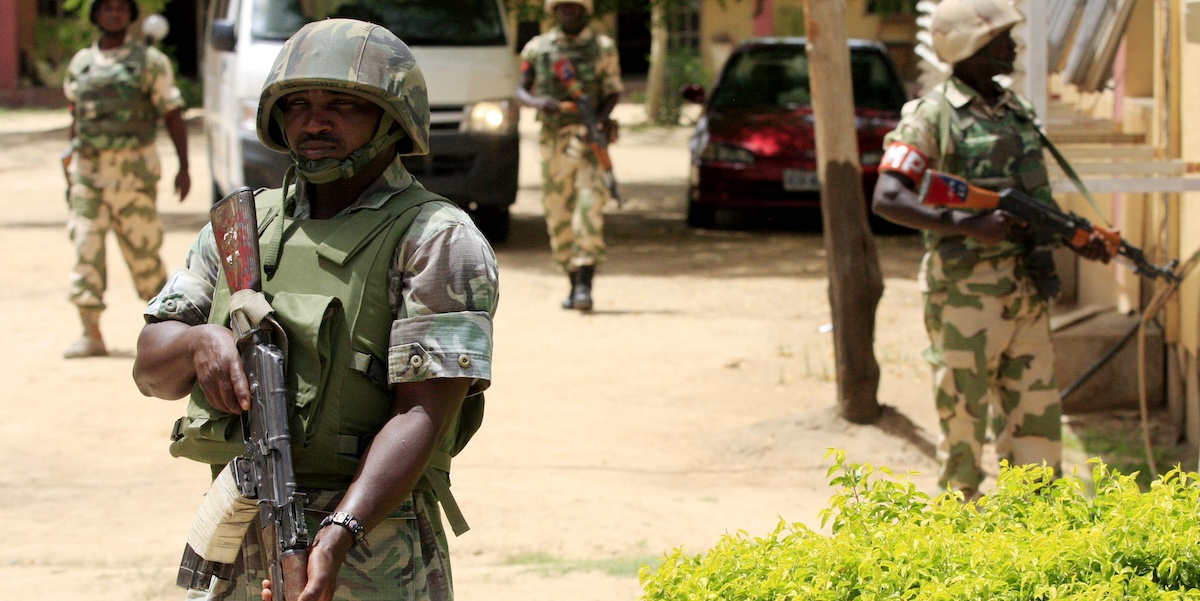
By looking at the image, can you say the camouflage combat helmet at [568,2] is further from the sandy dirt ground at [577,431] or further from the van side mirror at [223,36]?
the van side mirror at [223,36]

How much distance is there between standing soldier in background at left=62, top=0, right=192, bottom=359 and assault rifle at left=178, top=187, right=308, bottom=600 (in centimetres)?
547

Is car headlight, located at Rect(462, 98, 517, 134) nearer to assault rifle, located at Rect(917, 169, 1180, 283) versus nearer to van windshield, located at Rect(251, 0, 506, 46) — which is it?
van windshield, located at Rect(251, 0, 506, 46)

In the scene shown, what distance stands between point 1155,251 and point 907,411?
1.43m

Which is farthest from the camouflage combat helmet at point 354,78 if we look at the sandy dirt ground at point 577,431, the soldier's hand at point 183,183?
the soldier's hand at point 183,183

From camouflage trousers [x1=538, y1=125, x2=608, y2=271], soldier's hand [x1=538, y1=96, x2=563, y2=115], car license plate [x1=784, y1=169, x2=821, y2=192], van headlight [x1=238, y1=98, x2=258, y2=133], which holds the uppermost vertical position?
soldier's hand [x1=538, y1=96, x2=563, y2=115]

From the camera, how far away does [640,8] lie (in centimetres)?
1230

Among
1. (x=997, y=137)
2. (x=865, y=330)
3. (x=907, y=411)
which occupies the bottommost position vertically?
(x=907, y=411)

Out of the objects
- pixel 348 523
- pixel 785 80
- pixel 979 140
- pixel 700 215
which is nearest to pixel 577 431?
pixel 979 140

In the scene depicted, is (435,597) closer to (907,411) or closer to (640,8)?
(907,411)

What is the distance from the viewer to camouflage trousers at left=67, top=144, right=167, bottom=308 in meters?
7.62

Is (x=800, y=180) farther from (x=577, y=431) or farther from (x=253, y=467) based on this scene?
(x=253, y=467)

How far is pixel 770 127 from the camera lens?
11961 millimetres

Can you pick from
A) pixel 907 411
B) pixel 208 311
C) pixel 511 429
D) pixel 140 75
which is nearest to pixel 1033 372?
pixel 907 411

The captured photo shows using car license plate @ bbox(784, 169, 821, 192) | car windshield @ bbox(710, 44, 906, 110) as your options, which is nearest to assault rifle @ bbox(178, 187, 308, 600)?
car license plate @ bbox(784, 169, 821, 192)
